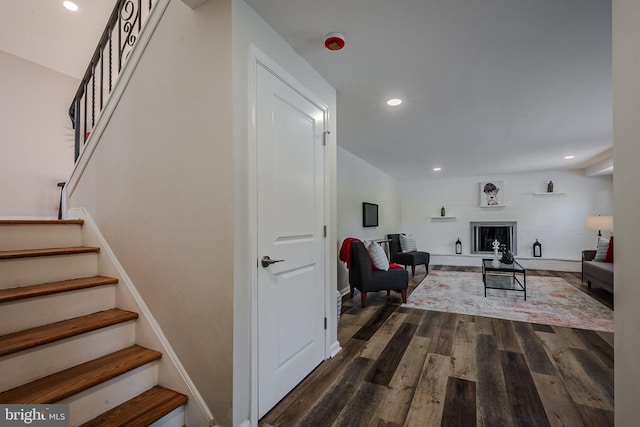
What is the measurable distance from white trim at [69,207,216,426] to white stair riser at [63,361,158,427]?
12cm

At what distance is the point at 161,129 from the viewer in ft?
5.91

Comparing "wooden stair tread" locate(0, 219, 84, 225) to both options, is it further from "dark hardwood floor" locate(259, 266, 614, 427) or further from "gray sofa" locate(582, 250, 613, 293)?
"gray sofa" locate(582, 250, 613, 293)

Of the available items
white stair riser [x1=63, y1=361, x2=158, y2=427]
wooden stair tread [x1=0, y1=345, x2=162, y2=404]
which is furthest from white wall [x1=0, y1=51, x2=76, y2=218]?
white stair riser [x1=63, y1=361, x2=158, y2=427]

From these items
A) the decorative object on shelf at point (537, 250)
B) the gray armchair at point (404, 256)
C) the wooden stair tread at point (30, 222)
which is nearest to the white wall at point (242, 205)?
the wooden stair tread at point (30, 222)

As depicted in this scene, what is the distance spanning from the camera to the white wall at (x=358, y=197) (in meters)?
4.75

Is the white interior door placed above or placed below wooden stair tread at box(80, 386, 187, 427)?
above

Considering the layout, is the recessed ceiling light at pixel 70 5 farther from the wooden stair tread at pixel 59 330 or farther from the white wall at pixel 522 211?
the white wall at pixel 522 211

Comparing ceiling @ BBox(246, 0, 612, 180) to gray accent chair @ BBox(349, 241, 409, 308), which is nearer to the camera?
ceiling @ BBox(246, 0, 612, 180)

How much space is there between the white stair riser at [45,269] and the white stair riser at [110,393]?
0.81 m

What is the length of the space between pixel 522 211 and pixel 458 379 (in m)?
6.61

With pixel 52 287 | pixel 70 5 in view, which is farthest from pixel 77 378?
pixel 70 5

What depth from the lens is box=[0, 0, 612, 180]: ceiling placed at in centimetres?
174

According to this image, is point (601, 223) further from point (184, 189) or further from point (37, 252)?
point (37, 252)

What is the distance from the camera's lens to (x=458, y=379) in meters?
2.10
